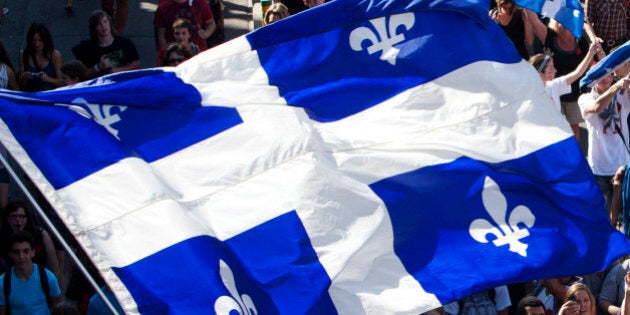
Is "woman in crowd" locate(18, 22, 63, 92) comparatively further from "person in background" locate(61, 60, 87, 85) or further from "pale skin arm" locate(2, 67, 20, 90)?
"person in background" locate(61, 60, 87, 85)

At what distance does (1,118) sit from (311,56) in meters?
1.59

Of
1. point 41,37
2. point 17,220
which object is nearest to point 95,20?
point 41,37

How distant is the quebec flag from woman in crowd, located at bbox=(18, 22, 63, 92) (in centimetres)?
432

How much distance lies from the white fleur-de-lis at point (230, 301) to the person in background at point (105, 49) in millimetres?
4799

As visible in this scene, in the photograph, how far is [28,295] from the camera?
826 centimetres

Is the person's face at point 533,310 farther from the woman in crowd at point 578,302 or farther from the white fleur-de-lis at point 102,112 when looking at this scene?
the white fleur-de-lis at point 102,112

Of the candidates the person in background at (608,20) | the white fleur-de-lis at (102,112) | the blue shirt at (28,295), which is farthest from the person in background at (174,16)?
the white fleur-de-lis at (102,112)

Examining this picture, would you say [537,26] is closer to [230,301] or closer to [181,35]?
[181,35]

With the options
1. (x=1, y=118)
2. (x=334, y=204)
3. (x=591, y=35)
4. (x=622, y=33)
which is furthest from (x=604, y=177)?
(x=1, y=118)

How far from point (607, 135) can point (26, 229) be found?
A: 4.31 m

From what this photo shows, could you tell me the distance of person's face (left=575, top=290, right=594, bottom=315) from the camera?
8492 mm

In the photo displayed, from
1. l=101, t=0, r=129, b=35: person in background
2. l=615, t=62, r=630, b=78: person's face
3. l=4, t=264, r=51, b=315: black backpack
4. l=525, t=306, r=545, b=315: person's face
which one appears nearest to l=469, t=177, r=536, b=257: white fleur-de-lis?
l=525, t=306, r=545, b=315: person's face

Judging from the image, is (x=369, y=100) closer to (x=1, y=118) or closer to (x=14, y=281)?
(x=1, y=118)

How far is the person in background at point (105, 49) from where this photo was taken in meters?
10.3
